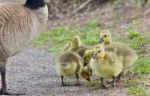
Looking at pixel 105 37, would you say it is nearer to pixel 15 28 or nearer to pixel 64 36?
pixel 15 28

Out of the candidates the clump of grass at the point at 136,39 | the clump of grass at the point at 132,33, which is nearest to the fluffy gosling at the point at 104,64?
the clump of grass at the point at 136,39

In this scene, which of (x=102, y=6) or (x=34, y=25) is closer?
(x=34, y=25)

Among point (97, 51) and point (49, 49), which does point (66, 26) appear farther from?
point (97, 51)

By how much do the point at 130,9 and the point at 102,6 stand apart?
148cm

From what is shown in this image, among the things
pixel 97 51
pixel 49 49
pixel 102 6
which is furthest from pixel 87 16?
pixel 97 51

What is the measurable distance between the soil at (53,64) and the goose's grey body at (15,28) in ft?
2.30

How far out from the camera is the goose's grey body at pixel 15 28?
8375 mm

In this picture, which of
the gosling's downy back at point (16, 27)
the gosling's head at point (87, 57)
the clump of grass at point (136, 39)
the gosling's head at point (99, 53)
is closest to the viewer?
the gosling's downy back at point (16, 27)

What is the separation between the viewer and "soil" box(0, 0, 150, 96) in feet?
28.4

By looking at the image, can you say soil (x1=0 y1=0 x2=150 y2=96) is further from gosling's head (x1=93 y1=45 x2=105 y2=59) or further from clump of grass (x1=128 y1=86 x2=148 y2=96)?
gosling's head (x1=93 y1=45 x2=105 y2=59)

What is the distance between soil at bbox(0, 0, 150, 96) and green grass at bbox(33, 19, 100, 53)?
31 cm

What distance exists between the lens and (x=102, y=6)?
17.8 m

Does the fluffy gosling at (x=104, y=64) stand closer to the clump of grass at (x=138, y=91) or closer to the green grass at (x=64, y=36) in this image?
the clump of grass at (x=138, y=91)

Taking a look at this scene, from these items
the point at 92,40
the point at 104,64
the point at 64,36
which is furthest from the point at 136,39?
the point at 104,64
